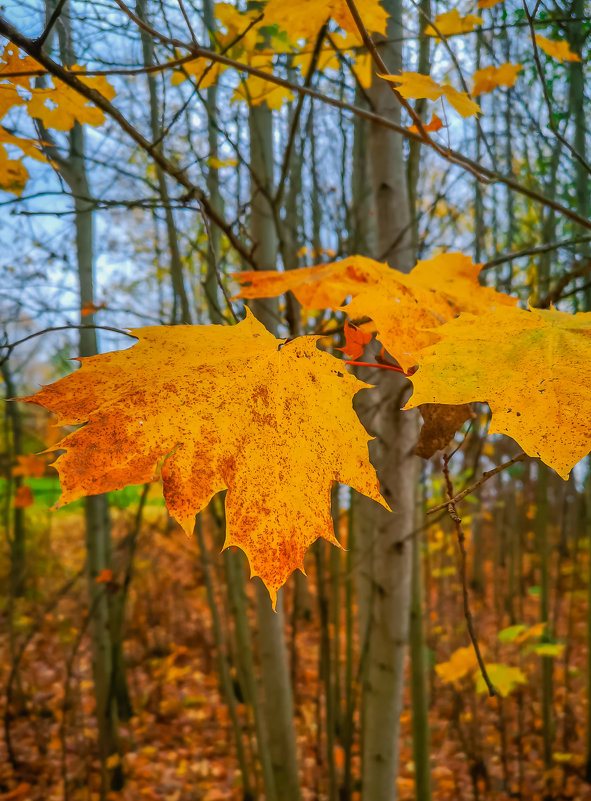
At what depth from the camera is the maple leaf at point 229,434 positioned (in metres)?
0.56

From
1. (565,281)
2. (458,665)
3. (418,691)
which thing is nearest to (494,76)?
(565,281)

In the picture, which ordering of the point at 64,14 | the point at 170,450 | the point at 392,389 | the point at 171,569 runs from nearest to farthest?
the point at 170,450 → the point at 64,14 → the point at 392,389 → the point at 171,569

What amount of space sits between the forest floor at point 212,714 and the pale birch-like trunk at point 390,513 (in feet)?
2.08

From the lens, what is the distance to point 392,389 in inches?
56.2

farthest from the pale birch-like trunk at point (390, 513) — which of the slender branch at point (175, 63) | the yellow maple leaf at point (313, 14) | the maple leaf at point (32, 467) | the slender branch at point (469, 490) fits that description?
the maple leaf at point (32, 467)

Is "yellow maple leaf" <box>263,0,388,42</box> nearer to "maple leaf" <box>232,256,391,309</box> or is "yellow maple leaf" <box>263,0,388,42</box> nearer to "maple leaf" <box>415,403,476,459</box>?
"maple leaf" <box>232,256,391,309</box>

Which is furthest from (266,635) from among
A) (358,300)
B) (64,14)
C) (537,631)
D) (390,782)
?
(64,14)

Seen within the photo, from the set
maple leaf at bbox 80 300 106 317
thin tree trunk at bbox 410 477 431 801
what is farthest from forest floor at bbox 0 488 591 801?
maple leaf at bbox 80 300 106 317

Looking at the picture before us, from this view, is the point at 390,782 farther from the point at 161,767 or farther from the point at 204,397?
the point at 161,767

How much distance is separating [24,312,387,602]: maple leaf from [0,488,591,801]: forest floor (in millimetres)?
1698

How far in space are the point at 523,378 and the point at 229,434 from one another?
347mm

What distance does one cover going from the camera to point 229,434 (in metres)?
0.60

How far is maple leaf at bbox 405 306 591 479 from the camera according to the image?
542 millimetres

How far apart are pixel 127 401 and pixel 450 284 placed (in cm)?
67
